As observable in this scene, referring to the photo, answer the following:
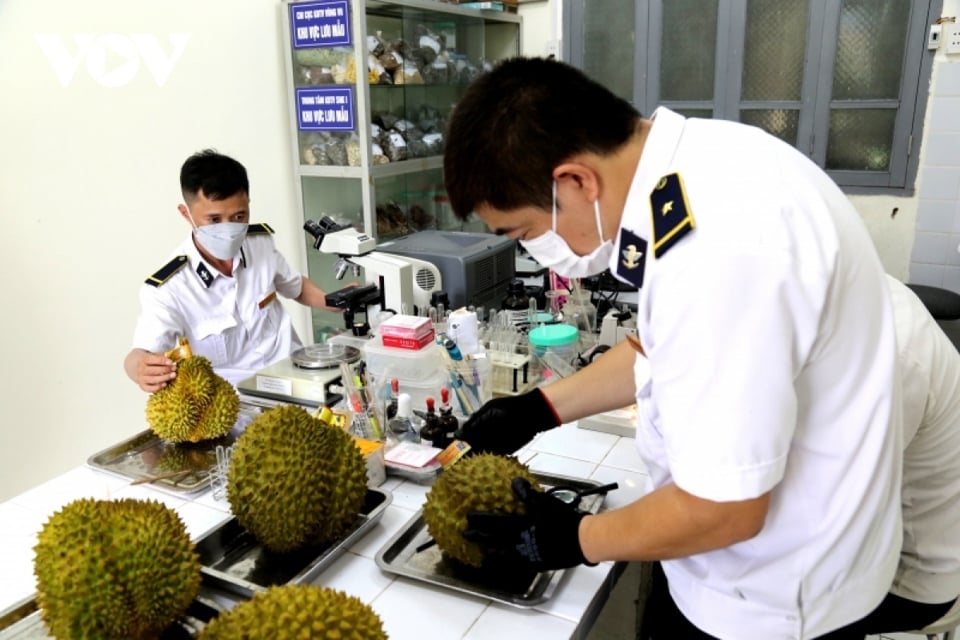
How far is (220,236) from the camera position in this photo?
2.21m

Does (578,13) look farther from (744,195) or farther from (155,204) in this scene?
(744,195)

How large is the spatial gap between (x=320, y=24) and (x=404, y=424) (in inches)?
89.0

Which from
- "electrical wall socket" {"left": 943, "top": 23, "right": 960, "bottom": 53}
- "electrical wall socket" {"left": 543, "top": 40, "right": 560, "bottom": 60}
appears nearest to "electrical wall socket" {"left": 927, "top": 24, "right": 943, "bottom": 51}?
"electrical wall socket" {"left": 943, "top": 23, "right": 960, "bottom": 53}

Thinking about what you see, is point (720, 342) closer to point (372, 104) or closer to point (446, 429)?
point (446, 429)

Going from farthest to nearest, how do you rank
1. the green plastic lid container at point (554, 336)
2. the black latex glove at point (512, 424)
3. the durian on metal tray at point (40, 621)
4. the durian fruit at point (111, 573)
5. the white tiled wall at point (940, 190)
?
the white tiled wall at point (940, 190)
the green plastic lid container at point (554, 336)
the black latex glove at point (512, 424)
the durian on metal tray at point (40, 621)
the durian fruit at point (111, 573)

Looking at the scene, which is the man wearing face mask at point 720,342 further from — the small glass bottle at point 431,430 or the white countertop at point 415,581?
the small glass bottle at point 431,430

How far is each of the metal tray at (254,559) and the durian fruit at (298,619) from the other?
22 cm

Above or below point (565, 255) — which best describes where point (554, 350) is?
below

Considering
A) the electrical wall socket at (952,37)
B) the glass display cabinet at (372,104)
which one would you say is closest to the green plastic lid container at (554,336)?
the glass display cabinet at (372,104)

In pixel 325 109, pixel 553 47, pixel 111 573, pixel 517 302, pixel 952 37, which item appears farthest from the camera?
pixel 553 47

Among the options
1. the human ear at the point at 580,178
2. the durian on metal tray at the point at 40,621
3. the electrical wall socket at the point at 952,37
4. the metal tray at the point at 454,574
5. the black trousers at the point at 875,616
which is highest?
the electrical wall socket at the point at 952,37

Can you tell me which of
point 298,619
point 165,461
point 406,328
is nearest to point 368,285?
point 406,328

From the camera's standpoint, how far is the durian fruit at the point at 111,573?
3.00ft

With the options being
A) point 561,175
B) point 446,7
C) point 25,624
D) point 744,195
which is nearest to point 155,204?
point 446,7
